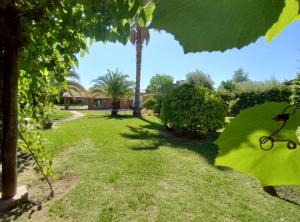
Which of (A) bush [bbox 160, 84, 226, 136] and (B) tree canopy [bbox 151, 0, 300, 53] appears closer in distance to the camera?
(B) tree canopy [bbox 151, 0, 300, 53]

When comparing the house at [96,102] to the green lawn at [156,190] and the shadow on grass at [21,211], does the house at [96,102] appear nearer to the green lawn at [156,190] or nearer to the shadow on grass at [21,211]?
the green lawn at [156,190]

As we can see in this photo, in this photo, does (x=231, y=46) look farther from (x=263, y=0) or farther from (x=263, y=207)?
(x=263, y=207)

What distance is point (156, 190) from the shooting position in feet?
17.5

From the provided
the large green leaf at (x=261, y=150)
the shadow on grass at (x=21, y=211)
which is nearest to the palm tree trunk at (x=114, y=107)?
the shadow on grass at (x=21, y=211)

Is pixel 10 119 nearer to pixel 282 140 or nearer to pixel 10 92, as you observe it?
pixel 10 92

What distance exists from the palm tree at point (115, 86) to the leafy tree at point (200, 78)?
1171cm

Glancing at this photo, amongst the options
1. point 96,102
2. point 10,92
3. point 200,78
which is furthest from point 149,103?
point 10,92

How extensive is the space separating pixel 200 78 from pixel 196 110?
950 inches

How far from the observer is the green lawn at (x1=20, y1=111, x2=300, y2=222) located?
4.35 m

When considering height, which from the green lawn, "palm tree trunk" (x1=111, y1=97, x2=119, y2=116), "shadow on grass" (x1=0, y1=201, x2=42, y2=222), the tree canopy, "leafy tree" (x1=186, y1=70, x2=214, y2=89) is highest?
"leafy tree" (x1=186, y1=70, x2=214, y2=89)

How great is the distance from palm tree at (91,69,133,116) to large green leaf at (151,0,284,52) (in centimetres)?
2403

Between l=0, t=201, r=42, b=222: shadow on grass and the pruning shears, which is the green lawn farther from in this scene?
the pruning shears

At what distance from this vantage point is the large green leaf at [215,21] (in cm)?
24

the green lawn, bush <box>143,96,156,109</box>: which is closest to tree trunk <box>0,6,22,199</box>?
the green lawn
